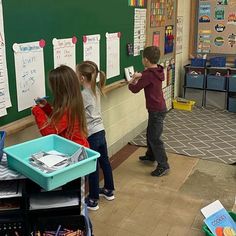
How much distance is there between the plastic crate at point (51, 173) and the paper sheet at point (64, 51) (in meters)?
0.77

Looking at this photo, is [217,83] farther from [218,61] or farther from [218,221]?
[218,221]

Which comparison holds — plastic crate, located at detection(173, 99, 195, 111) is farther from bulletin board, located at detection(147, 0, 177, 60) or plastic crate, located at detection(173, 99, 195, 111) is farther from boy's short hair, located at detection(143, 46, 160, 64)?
boy's short hair, located at detection(143, 46, 160, 64)

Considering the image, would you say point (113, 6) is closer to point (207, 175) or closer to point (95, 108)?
point (95, 108)

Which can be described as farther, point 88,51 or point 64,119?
point 88,51

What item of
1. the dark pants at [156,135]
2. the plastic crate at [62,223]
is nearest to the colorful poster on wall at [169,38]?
the dark pants at [156,135]

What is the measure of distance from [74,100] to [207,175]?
167 centimetres

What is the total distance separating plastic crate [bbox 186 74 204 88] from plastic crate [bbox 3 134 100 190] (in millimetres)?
3961

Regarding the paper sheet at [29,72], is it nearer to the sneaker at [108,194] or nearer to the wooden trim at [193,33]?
the sneaker at [108,194]

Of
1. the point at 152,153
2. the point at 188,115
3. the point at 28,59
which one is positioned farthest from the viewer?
the point at 188,115

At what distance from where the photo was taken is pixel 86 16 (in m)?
2.59

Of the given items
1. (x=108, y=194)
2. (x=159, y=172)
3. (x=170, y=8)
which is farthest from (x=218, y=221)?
(x=170, y=8)

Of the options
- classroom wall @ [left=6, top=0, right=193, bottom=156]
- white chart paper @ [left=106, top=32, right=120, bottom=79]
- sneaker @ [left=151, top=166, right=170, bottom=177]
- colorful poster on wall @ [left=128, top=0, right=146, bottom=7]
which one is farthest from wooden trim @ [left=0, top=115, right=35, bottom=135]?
colorful poster on wall @ [left=128, top=0, right=146, bottom=7]

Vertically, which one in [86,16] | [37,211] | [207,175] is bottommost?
[207,175]

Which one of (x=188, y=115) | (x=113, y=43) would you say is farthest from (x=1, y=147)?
(x=188, y=115)
